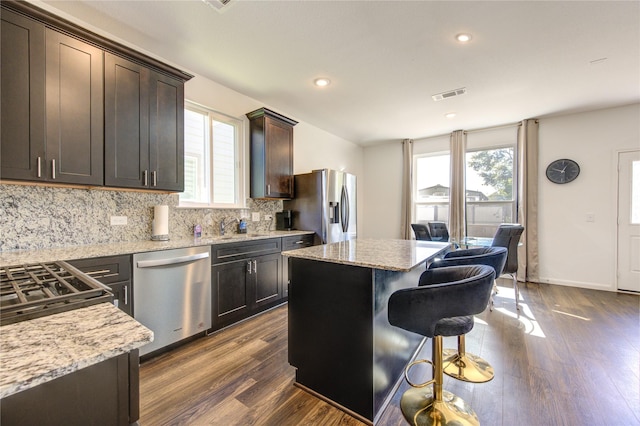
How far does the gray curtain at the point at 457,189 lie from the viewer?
5.10 meters

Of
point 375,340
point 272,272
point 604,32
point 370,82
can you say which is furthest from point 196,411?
point 604,32

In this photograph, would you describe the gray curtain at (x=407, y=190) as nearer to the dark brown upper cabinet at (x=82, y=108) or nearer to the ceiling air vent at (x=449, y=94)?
the ceiling air vent at (x=449, y=94)

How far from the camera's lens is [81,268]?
1836 mm

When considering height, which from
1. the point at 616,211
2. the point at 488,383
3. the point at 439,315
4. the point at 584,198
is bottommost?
the point at 488,383

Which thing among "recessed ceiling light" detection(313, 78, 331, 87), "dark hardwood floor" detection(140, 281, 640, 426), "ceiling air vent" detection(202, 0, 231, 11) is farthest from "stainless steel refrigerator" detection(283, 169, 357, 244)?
"ceiling air vent" detection(202, 0, 231, 11)

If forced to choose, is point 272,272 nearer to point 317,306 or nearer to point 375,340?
point 317,306

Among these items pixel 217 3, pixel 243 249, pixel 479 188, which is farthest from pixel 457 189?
pixel 217 3

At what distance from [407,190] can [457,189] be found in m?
0.98

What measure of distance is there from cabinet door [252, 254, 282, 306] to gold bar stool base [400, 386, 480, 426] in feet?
6.15

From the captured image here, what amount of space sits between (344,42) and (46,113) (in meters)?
2.43

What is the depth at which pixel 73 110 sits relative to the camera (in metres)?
2.03

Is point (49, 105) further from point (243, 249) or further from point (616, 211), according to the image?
point (616, 211)

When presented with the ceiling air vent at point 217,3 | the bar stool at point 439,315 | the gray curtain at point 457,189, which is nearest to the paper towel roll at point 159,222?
the ceiling air vent at point 217,3

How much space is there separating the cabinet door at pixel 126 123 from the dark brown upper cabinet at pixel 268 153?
144cm
